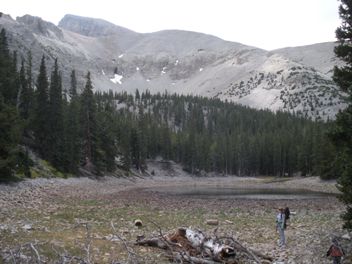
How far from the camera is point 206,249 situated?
58.1 feet

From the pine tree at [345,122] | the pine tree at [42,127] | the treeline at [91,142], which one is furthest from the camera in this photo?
the pine tree at [42,127]

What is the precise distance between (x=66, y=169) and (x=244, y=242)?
5512 centimetres

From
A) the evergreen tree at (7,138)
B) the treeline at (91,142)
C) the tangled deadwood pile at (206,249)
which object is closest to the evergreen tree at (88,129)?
the treeline at (91,142)

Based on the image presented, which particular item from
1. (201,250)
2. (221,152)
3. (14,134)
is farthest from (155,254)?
(221,152)

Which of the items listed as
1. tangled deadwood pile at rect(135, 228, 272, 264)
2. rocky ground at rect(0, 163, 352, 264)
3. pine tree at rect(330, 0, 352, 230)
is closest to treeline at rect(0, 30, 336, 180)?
pine tree at rect(330, 0, 352, 230)

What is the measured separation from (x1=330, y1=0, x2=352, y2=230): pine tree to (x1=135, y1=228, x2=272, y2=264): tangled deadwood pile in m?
4.32

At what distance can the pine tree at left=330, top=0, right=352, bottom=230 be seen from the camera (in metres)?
16.8

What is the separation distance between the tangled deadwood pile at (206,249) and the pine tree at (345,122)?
432 cm

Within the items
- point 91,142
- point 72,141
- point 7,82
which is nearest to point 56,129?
point 72,141

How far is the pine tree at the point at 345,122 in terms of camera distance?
1680cm

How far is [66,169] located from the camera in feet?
237

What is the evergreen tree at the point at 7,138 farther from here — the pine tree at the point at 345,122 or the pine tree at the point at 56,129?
the pine tree at the point at 345,122

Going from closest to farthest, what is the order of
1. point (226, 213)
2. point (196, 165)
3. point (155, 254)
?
point (155, 254)
point (226, 213)
point (196, 165)

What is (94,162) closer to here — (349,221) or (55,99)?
(55,99)
